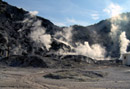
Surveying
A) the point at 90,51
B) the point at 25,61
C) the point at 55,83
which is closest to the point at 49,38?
the point at 90,51

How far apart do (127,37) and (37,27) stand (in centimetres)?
3009

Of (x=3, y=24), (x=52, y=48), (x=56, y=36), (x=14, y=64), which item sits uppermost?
(x=3, y=24)

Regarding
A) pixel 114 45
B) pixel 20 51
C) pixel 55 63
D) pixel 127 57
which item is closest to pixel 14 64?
pixel 55 63

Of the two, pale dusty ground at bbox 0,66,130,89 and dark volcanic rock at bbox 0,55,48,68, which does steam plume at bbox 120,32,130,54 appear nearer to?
dark volcanic rock at bbox 0,55,48,68

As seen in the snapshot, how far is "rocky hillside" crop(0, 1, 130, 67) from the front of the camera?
43.9m

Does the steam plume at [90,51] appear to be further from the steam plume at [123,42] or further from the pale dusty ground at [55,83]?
the pale dusty ground at [55,83]

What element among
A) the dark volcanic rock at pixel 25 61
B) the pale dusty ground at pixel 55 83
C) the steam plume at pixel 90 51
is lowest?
the pale dusty ground at pixel 55 83

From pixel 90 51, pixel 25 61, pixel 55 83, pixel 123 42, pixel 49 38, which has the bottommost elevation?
pixel 55 83

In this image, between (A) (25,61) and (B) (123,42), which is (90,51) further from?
(A) (25,61)

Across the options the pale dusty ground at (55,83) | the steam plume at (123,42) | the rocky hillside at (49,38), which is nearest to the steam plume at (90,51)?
the rocky hillside at (49,38)

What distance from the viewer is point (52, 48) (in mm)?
44812

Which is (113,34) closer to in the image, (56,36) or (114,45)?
(114,45)

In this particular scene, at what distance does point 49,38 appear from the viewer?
46438 mm

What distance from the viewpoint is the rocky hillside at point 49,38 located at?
43900mm
